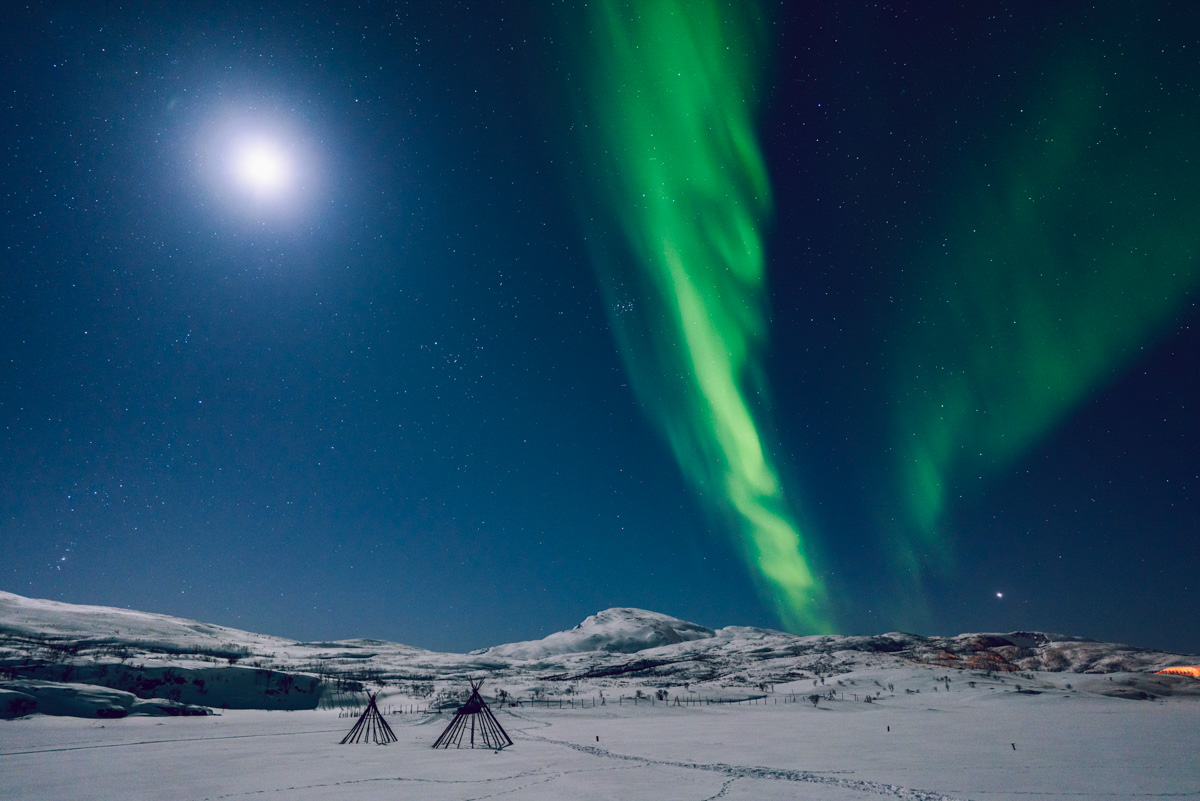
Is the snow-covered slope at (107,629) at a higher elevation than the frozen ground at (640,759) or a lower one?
higher

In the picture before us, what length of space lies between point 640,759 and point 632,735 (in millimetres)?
15077

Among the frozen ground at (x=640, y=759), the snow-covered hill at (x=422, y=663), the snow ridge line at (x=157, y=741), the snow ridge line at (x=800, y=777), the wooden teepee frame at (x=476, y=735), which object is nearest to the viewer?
the snow ridge line at (x=800, y=777)

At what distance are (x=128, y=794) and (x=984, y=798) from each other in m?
34.5

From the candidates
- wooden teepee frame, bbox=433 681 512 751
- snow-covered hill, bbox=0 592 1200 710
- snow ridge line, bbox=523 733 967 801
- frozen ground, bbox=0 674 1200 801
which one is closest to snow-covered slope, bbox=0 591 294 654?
snow-covered hill, bbox=0 592 1200 710

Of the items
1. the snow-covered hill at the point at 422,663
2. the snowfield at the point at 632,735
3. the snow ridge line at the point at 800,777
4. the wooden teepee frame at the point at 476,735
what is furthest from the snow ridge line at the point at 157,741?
the snow ridge line at the point at 800,777

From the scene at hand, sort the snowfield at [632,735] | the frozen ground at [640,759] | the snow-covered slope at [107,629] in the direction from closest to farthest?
the frozen ground at [640,759] < the snowfield at [632,735] < the snow-covered slope at [107,629]

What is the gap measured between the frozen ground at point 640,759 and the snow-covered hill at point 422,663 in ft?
85.7

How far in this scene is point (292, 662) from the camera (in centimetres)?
15638

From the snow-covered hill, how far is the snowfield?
2.27 ft

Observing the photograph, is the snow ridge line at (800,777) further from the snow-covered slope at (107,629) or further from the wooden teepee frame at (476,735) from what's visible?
the snow-covered slope at (107,629)

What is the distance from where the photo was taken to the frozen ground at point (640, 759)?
24.0 metres

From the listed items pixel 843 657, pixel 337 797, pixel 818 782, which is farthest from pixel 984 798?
pixel 843 657

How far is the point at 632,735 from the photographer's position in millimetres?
46812

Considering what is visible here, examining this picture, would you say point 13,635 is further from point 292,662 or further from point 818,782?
point 818,782
